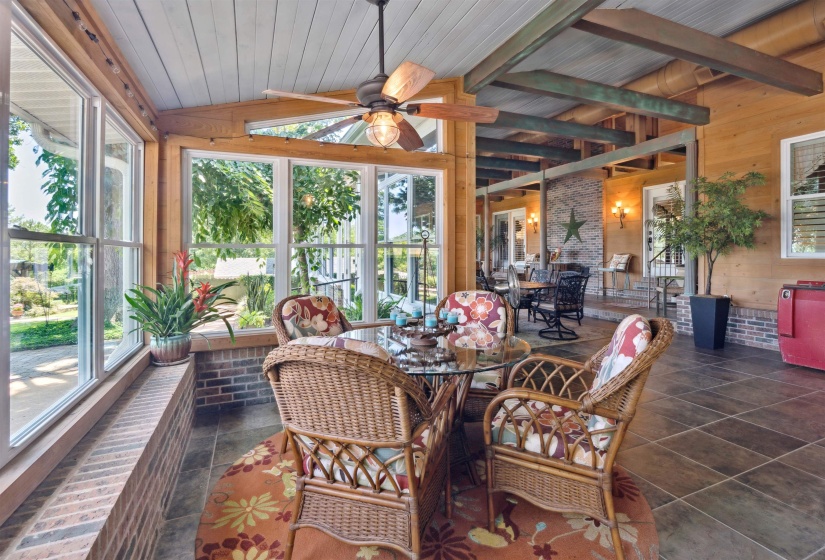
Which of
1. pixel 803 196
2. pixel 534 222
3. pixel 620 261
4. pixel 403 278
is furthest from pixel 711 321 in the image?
pixel 534 222

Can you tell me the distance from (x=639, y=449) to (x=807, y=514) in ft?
2.54

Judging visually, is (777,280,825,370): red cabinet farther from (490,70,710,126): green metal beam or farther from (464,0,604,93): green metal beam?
(464,0,604,93): green metal beam

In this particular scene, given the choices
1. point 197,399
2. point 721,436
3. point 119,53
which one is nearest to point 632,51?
point 721,436

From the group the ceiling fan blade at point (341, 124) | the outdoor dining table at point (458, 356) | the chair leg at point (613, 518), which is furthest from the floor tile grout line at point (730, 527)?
the ceiling fan blade at point (341, 124)

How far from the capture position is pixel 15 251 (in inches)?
56.2

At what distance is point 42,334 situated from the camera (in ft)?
5.30

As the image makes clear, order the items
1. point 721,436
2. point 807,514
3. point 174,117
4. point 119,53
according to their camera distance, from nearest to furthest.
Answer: point 807,514 < point 119,53 < point 721,436 < point 174,117

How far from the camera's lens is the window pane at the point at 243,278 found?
132 inches

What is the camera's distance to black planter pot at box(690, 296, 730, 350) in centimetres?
513

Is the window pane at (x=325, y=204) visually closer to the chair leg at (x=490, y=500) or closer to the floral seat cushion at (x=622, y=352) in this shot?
the chair leg at (x=490, y=500)

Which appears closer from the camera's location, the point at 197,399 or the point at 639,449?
the point at 639,449

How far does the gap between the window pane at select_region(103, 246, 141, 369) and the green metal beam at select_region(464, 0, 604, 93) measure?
322 centimetres

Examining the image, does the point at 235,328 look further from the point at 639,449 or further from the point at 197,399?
the point at 639,449

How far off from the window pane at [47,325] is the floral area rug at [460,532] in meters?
0.87
